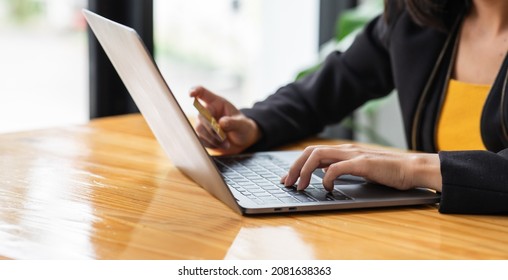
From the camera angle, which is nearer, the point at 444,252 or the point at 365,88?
the point at 444,252

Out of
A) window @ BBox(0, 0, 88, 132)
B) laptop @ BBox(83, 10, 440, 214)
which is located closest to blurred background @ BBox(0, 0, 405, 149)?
window @ BBox(0, 0, 88, 132)

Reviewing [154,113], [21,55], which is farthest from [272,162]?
[21,55]

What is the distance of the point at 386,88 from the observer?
167 cm

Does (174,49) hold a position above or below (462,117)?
below

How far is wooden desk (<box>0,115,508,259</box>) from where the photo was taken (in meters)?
0.82

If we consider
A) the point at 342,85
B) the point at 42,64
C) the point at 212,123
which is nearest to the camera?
the point at 212,123

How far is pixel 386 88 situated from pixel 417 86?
0.18m

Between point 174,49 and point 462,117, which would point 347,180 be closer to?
point 462,117

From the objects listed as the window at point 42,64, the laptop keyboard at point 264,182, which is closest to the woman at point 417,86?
the laptop keyboard at point 264,182

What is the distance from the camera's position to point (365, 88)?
1652mm

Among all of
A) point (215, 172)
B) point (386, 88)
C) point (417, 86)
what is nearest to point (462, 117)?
point (417, 86)

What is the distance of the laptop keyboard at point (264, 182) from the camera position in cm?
99

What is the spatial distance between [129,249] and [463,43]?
92 cm

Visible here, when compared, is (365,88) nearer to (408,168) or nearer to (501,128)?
(501,128)
